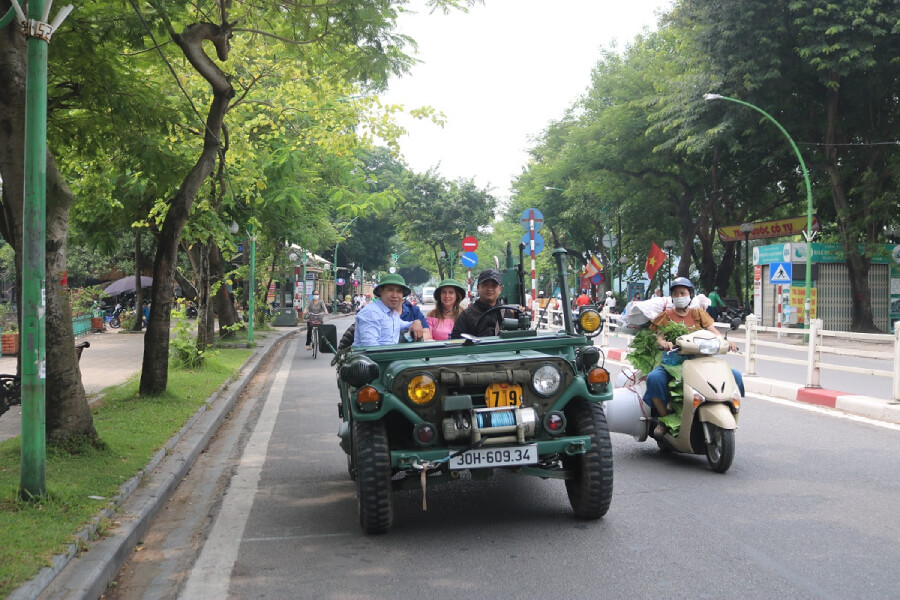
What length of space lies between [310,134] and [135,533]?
11550mm

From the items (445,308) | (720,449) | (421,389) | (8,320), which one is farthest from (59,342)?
(8,320)

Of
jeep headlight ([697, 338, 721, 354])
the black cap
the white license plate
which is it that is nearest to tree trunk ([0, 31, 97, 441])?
the black cap

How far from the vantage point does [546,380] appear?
5.14 m

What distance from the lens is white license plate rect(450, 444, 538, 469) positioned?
5.02 meters

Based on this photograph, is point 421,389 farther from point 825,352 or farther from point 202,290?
point 202,290

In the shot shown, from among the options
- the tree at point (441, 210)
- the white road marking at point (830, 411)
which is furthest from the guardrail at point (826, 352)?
the tree at point (441, 210)

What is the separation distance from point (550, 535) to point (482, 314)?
2.08 meters

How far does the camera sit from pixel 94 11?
8469mm

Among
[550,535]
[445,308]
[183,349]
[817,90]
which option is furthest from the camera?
[817,90]

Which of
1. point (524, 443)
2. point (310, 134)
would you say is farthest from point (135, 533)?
point (310, 134)

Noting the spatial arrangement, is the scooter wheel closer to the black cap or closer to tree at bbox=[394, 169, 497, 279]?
the black cap

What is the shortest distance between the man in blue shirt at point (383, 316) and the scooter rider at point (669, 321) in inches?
89.6

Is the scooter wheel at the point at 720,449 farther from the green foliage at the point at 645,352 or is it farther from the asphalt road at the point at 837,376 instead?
the asphalt road at the point at 837,376

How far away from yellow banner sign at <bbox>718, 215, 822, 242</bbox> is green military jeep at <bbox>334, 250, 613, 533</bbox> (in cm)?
2724
